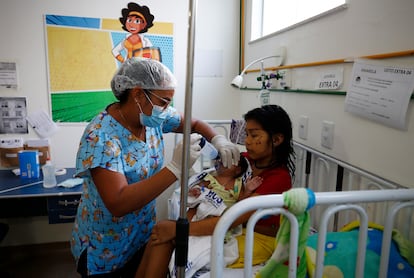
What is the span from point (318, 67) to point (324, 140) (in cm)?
37

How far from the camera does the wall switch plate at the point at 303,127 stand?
1.67 meters

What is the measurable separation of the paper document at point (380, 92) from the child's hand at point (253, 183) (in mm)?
480

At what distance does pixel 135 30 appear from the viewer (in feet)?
8.38

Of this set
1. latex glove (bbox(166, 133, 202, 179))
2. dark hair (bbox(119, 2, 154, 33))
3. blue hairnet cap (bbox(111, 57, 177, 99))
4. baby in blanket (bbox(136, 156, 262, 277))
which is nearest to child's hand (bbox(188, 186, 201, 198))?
baby in blanket (bbox(136, 156, 262, 277))

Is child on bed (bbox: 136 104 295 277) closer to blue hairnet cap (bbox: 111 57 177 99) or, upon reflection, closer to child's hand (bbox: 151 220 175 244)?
child's hand (bbox: 151 220 175 244)

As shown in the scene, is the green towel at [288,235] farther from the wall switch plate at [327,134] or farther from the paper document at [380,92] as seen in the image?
the wall switch plate at [327,134]

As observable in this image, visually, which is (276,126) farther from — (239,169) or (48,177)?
(48,177)

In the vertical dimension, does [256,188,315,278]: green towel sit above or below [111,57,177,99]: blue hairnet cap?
below

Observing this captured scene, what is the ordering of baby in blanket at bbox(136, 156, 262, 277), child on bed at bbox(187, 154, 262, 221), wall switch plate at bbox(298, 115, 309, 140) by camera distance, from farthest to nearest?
wall switch plate at bbox(298, 115, 309, 140)
child on bed at bbox(187, 154, 262, 221)
baby in blanket at bbox(136, 156, 262, 277)

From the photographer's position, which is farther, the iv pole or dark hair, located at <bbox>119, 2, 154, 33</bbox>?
dark hair, located at <bbox>119, 2, 154, 33</bbox>

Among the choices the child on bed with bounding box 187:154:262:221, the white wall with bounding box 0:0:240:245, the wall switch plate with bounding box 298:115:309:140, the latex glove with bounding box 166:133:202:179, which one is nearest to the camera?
the latex glove with bounding box 166:133:202:179

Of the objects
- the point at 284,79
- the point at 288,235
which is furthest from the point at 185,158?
the point at 284,79

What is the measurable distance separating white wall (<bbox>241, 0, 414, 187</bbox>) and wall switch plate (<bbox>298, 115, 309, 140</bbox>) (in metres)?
0.03

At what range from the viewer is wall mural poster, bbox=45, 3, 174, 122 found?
245 cm
